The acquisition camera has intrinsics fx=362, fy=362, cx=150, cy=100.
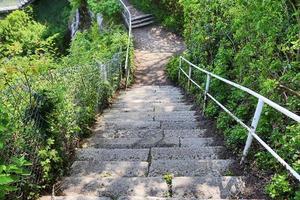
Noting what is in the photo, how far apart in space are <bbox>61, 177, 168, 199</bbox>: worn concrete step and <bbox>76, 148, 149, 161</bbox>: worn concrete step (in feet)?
2.21

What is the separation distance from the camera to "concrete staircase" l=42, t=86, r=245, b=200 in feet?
11.3

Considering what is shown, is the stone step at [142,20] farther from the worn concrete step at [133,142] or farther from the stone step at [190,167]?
the stone step at [190,167]

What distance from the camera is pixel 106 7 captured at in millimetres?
17859

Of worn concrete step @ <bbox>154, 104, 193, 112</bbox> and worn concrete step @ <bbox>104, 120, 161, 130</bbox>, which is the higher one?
worn concrete step @ <bbox>104, 120, 161, 130</bbox>

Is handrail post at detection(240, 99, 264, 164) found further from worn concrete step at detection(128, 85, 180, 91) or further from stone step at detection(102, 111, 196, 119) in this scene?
worn concrete step at detection(128, 85, 180, 91)

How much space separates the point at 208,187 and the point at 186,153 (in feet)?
3.55

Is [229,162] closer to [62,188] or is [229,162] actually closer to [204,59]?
[62,188]

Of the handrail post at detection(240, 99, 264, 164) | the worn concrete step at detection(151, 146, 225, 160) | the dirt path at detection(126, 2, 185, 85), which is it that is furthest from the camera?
the dirt path at detection(126, 2, 185, 85)

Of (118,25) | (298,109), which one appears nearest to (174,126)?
(298,109)

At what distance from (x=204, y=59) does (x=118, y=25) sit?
8876mm

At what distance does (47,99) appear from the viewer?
3.89 m

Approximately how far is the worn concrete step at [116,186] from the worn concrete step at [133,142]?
1.27m

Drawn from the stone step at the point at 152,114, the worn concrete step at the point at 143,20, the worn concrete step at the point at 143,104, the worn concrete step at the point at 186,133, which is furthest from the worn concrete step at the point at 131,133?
the worn concrete step at the point at 143,20

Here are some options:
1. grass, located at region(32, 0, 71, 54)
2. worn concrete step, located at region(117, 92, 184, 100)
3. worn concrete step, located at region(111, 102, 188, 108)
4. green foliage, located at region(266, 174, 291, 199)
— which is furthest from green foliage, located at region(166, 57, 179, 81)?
green foliage, located at region(266, 174, 291, 199)
